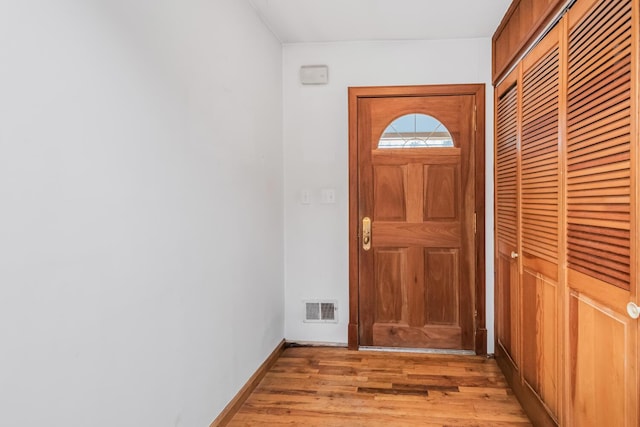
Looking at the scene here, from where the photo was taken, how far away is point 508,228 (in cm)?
283

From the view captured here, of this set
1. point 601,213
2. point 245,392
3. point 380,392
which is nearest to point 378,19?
point 601,213

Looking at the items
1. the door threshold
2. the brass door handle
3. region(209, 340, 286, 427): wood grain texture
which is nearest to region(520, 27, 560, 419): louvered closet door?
the door threshold

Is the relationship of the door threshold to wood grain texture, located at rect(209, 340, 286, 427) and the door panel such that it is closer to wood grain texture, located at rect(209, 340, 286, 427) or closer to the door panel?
the door panel

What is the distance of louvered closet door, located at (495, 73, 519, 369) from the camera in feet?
8.73

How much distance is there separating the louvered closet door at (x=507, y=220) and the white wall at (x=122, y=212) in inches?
66.3

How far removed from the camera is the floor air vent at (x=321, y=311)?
3.49m

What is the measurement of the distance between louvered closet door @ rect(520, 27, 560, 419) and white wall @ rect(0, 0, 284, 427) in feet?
5.34

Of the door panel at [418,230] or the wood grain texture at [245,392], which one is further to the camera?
the door panel at [418,230]

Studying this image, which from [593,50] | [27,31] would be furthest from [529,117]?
[27,31]

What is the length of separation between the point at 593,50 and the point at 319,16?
6.03 ft

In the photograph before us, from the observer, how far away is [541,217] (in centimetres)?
214

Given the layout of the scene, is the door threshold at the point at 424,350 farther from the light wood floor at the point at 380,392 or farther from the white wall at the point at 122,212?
the white wall at the point at 122,212

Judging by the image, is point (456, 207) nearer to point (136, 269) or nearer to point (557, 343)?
point (557, 343)

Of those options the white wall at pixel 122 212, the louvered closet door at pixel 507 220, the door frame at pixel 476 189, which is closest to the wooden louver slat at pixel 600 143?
the louvered closet door at pixel 507 220
